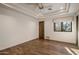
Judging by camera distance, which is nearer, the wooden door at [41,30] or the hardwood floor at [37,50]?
the hardwood floor at [37,50]

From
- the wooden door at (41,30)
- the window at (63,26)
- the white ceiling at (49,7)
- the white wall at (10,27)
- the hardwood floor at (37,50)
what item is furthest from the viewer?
the wooden door at (41,30)

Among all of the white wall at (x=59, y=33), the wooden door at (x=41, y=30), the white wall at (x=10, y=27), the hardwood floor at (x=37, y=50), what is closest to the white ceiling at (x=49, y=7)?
the white wall at (x=10, y=27)

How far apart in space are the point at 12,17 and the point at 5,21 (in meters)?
0.58

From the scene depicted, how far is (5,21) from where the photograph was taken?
3926 mm

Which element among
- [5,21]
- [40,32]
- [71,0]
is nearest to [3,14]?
[5,21]

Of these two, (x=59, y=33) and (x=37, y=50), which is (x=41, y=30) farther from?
(x=37, y=50)

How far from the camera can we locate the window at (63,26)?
19.6 ft

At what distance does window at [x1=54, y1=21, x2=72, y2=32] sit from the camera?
235 inches

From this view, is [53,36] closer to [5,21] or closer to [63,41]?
[63,41]

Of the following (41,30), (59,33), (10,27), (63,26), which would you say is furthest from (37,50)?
(41,30)

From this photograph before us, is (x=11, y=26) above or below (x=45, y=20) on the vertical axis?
below

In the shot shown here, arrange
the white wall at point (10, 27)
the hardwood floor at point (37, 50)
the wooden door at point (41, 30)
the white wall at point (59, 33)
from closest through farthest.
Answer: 1. the hardwood floor at point (37, 50)
2. the white wall at point (10, 27)
3. the white wall at point (59, 33)
4. the wooden door at point (41, 30)

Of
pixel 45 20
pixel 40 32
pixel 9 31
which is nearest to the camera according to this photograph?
pixel 9 31

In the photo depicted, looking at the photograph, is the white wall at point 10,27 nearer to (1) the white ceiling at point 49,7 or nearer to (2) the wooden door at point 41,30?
(1) the white ceiling at point 49,7
